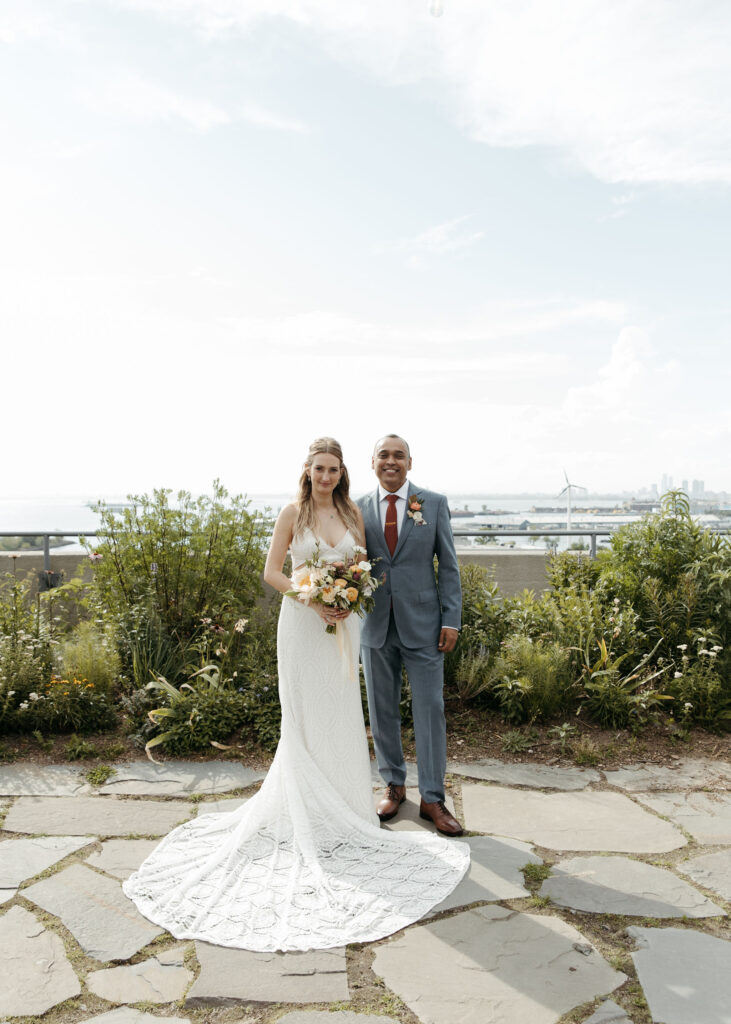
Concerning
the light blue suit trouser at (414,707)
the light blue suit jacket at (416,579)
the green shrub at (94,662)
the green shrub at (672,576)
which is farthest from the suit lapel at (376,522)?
the green shrub at (672,576)

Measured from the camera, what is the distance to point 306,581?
13.4 feet

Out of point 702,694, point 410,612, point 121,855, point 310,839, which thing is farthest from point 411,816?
point 702,694

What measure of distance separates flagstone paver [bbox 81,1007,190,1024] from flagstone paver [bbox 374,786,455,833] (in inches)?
70.4

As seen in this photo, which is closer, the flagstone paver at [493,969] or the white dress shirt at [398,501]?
the flagstone paver at [493,969]

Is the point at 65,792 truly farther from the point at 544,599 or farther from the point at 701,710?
the point at 701,710

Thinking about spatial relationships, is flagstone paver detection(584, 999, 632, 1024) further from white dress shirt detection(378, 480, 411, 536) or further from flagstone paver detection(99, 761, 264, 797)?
flagstone paver detection(99, 761, 264, 797)

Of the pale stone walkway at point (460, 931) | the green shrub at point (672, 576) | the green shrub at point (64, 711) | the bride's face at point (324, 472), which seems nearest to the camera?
the pale stone walkway at point (460, 931)

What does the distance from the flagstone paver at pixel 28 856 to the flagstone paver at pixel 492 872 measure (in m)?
1.90

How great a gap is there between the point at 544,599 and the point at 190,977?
4.62m

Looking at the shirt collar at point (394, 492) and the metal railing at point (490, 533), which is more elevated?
the shirt collar at point (394, 492)

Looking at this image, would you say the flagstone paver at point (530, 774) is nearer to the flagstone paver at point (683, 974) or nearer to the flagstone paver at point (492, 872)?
the flagstone paver at point (492, 872)

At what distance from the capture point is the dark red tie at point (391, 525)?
4.48 metres

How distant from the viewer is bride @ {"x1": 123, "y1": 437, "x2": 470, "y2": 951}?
3309 millimetres

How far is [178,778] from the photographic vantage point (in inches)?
196
